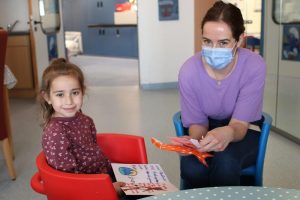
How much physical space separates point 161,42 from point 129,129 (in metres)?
2.26

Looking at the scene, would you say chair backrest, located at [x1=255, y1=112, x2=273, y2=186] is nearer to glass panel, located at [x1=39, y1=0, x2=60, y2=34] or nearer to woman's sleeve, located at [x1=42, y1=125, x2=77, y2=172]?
woman's sleeve, located at [x1=42, y1=125, x2=77, y2=172]

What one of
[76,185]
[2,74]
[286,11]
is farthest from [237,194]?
[286,11]

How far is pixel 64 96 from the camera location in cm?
153

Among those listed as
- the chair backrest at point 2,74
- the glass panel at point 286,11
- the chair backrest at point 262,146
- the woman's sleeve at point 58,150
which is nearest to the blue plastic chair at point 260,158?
the chair backrest at point 262,146

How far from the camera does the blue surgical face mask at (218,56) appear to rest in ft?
5.22

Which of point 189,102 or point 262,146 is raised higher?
point 189,102

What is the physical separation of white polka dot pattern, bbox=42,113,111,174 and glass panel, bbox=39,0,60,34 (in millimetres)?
4008

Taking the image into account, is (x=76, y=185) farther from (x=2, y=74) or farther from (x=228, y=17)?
(x=2, y=74)

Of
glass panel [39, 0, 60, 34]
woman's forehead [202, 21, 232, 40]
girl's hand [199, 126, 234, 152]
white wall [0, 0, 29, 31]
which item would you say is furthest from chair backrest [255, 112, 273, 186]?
white wall [0, 0, 29, 31]

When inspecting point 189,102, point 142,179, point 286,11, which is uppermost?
point 286,11

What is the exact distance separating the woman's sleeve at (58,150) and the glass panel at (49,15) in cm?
411

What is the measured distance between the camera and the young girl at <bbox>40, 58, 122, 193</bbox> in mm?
1450

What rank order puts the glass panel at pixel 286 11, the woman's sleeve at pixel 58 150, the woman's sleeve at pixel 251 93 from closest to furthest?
the woman's sleeve at pixel 58 150 < the woman's sleeve at pixel 251 93 < the glass panel at pixel 286 11

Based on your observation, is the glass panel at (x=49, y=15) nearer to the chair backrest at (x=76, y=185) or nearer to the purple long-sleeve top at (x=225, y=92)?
the purple long-sleeve top at (x=225, y=92)
